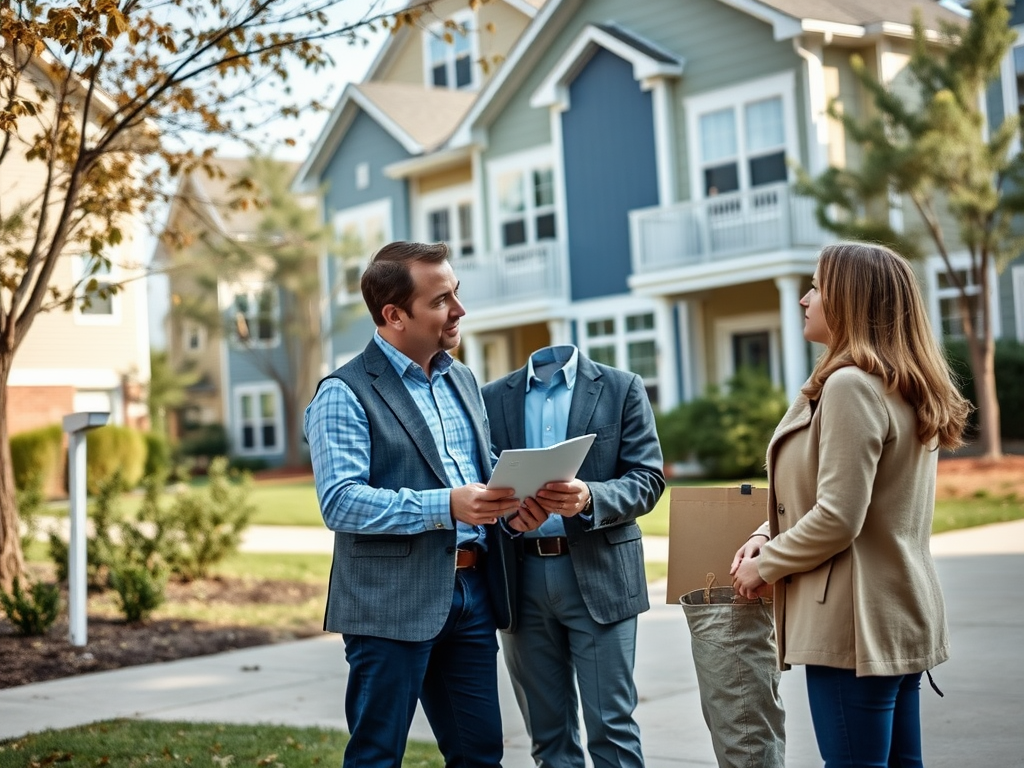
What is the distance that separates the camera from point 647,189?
909 inches

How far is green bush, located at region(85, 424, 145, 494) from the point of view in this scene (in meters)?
26.2

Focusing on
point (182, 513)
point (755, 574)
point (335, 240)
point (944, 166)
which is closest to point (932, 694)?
point (755, 574)

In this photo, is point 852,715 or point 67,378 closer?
point 852,715

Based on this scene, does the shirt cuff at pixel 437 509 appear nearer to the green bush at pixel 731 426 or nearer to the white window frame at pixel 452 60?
the green bush at pixel 731 426

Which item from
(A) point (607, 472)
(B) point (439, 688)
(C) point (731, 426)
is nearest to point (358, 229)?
(C) point (731, 426)

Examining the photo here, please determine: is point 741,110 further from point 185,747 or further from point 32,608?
point 185,747

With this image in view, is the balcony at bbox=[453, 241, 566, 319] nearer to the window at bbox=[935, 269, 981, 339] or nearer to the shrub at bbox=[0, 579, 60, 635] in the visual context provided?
the window at bbox=[935, 269, 981, 339]

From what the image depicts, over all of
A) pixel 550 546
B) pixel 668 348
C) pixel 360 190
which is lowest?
pixel 550 546

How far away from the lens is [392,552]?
3.80 m

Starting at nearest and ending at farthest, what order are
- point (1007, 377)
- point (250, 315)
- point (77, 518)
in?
1. point (77, 518)
2. point (1007, 377)
3. point (250, 315)

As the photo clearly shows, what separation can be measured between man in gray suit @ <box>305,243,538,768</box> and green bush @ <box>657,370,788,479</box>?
15.6m

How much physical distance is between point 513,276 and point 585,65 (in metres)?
4.30

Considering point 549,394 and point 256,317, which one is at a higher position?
point 256,317

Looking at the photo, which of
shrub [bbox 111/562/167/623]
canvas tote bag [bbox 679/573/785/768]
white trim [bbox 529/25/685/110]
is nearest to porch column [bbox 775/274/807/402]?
white trim [bbox 529/25/685/110]
